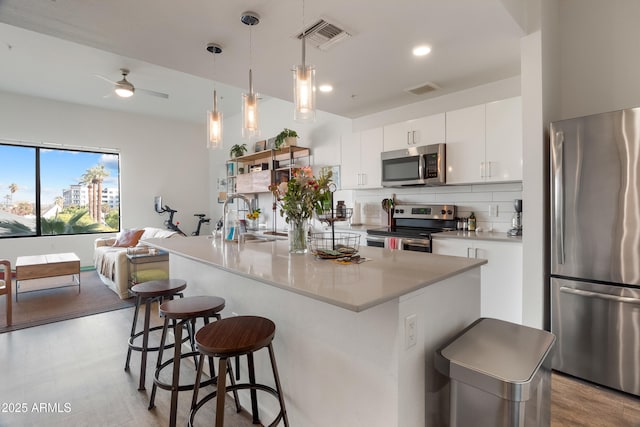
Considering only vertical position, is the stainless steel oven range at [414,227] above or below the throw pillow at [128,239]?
above

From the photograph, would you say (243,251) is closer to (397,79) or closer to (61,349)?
(61,349)

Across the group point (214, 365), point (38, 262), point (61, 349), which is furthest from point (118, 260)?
point (214, 365)

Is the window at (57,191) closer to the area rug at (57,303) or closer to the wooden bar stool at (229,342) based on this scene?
the area rug at (57,303)

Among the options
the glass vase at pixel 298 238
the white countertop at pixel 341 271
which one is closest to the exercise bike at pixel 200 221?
the white countertop at pixel 341 271

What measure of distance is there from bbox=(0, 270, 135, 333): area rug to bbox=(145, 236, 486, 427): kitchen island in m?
2.72

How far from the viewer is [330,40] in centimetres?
233

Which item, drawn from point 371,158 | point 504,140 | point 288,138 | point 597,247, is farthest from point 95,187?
point 597,247

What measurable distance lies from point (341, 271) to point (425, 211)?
2503mm

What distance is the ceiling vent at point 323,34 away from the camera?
2.14 metres

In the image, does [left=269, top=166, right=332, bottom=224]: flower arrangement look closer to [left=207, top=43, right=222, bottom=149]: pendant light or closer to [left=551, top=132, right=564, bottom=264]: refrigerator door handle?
[left=207, top=43, right=222, bottom=149]: pendant light

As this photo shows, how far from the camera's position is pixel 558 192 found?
2.18 metres

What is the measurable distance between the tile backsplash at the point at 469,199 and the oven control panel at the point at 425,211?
0.15 meters

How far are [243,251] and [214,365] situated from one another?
0.87m

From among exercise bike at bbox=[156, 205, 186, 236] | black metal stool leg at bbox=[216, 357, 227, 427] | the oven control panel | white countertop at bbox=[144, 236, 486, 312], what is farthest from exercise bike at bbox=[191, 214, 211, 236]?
black metal stool leg at bbox=[216, 357, 227, 427]
